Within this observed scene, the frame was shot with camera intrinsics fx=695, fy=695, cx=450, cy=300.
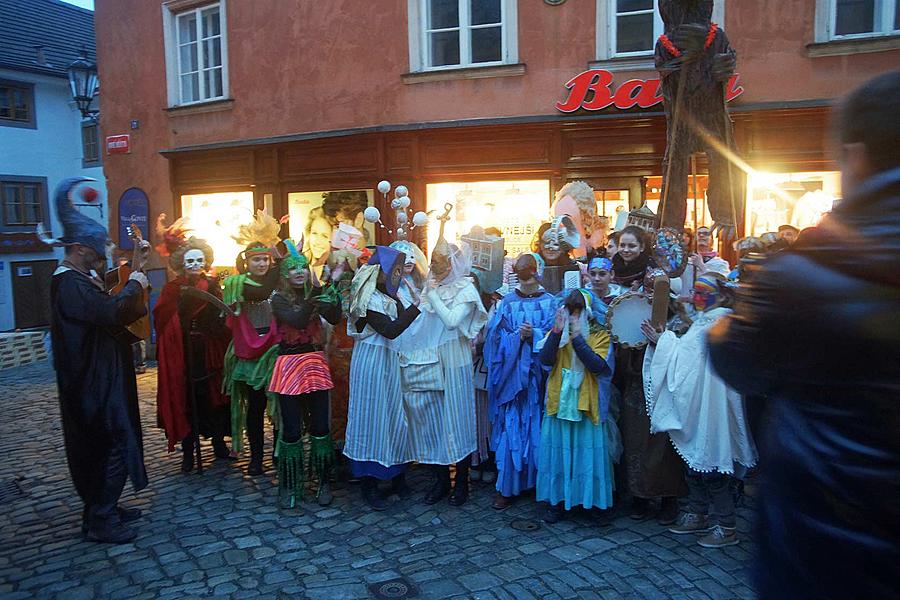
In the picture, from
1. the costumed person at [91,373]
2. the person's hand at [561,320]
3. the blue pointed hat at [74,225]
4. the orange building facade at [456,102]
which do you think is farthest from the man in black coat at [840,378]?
the orange building facade at [456,102]

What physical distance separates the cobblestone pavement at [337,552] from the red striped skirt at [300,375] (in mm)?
873

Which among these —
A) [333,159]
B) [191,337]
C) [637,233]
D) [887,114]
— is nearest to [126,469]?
[191,337]

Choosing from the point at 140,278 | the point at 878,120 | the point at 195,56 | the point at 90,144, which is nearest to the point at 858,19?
the point at 140,278

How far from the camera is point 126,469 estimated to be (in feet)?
15.4

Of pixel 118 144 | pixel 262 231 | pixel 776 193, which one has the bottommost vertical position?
pixel 262 231

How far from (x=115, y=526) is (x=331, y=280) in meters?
2.20

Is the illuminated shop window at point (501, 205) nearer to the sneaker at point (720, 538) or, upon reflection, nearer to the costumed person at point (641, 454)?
the costumed person at point (641, 454)

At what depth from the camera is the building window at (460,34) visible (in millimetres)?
10289

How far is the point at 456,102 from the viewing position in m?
10.4

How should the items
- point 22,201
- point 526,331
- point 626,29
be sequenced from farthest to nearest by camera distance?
point 22,201 < point 626,29 < point 526,331

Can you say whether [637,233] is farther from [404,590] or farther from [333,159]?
[333,159]

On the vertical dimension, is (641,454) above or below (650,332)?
below

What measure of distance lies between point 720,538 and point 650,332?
132cm

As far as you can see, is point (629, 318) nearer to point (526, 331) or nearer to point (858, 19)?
point (526, 331)
